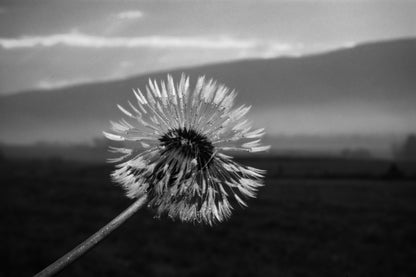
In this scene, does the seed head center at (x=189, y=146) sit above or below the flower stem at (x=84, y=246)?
above

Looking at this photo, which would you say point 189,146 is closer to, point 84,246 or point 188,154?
point 188,154

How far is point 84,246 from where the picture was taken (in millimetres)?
→ 1068

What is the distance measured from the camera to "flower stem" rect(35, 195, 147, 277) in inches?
38.4

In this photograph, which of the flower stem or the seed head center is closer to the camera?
the flower stem

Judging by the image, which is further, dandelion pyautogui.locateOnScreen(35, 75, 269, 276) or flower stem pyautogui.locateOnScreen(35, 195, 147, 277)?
dandelion pyautogui.locateOnScreen(35, 75, 269, 276)

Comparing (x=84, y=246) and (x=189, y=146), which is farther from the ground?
(x=189, y=146)

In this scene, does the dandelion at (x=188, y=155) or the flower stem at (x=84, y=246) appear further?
the dandelion at (x=188, y=155)

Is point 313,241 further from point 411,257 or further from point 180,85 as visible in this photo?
point 180,85

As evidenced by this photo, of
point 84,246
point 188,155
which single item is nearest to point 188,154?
point 188,155

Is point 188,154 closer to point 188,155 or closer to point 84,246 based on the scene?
point 188,155

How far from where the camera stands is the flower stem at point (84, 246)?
0.97 meters

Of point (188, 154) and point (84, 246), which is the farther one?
point (188, 154)

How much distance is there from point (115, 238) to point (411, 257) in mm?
20796

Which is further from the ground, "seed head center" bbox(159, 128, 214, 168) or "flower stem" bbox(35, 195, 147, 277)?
"seed head center" bbox(159, 128, 214, 168)
